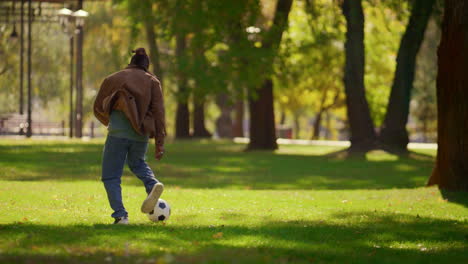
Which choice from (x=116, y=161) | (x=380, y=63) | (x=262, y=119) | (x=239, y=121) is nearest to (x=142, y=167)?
(x=116, y=161)

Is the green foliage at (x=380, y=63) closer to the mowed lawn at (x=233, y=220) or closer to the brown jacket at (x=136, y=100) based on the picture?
the mowed lawn at (x=233, y=220)

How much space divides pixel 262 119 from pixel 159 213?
2372 cm

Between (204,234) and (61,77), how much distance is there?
51736mm

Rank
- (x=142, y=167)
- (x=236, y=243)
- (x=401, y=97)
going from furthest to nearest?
(x=401, y=97) < (x=142, y=167) < (x=236, y=243)

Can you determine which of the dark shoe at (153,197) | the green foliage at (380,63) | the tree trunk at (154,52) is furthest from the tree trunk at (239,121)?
the dark shoe at (153,197)

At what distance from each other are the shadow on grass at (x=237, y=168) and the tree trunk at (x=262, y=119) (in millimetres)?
1869

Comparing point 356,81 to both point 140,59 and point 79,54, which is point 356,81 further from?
point 140,59

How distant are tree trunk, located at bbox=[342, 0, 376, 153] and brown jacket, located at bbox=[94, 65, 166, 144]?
20.8 metres

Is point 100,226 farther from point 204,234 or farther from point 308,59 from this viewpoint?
point 308,59

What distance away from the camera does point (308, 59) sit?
46.8 m

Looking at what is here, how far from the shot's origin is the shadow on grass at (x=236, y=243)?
8.01 metres

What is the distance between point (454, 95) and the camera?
15.9 meters

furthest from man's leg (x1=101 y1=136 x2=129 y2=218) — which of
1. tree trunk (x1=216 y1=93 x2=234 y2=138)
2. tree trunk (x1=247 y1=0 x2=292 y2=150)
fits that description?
tree trunk (x1=216 y1=93 x2=234 y2=138)

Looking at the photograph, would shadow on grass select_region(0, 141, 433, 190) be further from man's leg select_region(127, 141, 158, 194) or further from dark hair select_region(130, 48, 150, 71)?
dark hair select_region(130, 48, 150, 71)
